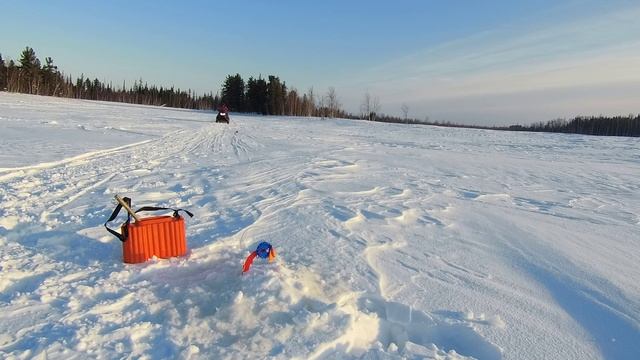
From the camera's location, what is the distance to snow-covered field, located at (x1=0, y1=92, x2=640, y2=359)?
279 cm

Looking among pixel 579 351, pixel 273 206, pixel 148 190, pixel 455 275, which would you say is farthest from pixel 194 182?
pixel 579 351

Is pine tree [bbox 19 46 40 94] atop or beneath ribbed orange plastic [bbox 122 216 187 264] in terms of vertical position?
atop

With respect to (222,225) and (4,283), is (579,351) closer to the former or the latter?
(222,225)

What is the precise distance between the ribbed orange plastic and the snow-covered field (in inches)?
5.1

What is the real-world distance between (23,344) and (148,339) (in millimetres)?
710

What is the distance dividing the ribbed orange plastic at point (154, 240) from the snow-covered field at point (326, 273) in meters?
0.13

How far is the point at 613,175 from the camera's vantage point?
34.2ft

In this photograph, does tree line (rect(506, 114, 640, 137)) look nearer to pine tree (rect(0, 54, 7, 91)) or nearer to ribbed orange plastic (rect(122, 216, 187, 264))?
ribbed orange plastic (rect(122, 216, 187, 264))

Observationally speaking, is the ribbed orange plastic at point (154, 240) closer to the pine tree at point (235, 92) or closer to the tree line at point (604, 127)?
the tree line at point (604, 127)

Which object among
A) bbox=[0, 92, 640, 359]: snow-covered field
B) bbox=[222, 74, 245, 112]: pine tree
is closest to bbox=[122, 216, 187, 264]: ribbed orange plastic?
bbox=[0, 92, 640, 359]: snow-covered field

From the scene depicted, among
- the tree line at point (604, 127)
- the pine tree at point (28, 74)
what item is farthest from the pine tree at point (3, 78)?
the tree line at point (604, 127)

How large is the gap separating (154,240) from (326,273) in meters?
1.55

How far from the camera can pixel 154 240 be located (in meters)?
3.95

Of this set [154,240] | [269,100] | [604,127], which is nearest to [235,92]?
[269,100]
